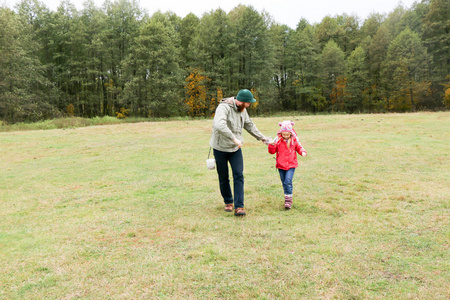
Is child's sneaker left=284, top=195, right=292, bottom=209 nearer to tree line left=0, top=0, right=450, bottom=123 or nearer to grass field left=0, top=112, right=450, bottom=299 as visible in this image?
grass field left=0, top=112, right=450, bottom=299

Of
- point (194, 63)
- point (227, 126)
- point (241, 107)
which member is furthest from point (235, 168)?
point (194, 63)

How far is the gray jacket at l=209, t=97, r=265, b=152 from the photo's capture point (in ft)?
19.4

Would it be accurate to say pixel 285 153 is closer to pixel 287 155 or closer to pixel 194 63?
pixel 287 155

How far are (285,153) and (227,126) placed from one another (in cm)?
A: 169

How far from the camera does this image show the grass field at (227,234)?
3764mm

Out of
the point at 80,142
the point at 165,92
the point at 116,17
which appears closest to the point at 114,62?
the point at 116,17

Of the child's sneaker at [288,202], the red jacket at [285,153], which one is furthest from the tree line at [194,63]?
the child's sneaker at [288,202]

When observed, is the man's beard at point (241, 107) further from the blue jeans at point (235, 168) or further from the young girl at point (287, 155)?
the young girl at point (287, 155)

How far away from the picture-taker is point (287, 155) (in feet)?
22.6

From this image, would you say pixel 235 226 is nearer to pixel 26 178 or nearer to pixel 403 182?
pixel 403 182

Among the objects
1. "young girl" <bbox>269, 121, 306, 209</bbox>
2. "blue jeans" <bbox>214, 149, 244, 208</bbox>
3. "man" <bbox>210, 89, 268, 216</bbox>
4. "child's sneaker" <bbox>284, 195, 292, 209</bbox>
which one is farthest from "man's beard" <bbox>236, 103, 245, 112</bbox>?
"child's sneaker" <bbox>284, 195, 292, 209</bbox>

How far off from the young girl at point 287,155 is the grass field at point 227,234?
20.4 inches

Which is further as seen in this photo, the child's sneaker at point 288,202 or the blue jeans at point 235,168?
the child's sneaker at point 288,202

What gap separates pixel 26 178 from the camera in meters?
11.4
